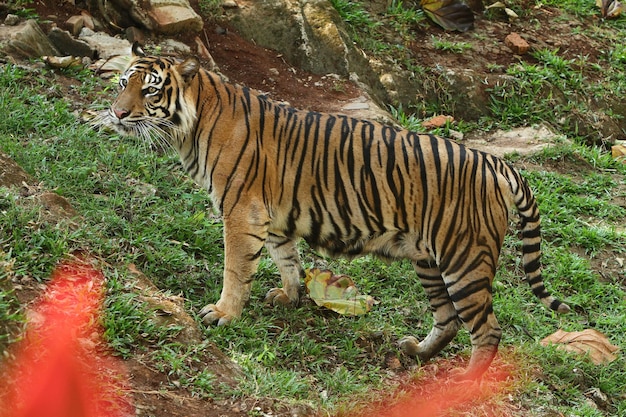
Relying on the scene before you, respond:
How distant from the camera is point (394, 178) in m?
5.26

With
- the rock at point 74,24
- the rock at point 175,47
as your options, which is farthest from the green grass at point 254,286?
the rock at point 175,47

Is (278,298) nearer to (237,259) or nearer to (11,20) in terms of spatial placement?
(237,259)

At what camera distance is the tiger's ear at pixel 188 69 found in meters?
5.30

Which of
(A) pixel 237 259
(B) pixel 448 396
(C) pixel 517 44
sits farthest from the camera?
(C) pixel 517 44

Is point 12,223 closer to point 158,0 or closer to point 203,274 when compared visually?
point 203,274

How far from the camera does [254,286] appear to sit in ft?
19.6

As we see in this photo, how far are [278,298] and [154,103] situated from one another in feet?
5.09

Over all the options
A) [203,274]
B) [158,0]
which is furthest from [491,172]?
[158,0]

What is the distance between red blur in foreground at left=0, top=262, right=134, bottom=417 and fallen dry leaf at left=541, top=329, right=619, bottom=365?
10.2ft

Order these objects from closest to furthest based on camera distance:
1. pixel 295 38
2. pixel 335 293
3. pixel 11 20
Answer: pixel 335 293
pixel 11 20
pixel 295 38

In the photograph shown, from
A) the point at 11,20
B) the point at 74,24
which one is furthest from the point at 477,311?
the point at 11,20

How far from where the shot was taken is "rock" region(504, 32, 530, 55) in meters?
10.5

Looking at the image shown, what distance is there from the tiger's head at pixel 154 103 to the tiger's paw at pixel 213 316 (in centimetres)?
108

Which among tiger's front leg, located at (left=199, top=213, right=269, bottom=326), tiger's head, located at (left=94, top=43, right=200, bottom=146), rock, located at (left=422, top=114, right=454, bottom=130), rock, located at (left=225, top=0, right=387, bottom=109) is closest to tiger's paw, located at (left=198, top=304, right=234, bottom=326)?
tiger's front leg, located at (left=199, top=213, right=269, bottom=326)
